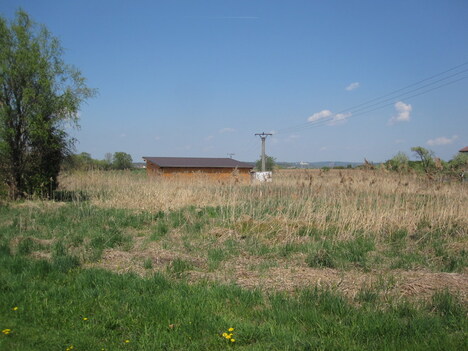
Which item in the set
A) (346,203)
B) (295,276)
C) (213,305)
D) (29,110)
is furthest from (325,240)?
(29,110)

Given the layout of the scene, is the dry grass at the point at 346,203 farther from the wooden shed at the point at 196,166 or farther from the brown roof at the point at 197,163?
the brown roof at the point at 197,163

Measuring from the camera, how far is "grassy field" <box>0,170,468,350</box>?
4445 millimetres

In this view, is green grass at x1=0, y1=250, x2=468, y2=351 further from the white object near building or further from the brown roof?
the brown roof

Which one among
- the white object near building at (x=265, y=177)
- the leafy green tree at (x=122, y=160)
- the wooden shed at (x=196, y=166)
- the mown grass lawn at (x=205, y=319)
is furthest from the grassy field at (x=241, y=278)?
the leafy green tree at (x=122, y=160)

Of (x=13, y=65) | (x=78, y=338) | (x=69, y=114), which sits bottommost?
(x=78, y=338)

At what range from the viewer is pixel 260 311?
5.07 metres

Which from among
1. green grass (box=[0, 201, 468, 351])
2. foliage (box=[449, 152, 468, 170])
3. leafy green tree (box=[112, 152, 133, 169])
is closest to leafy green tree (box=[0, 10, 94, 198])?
green grass (box=[0, 201, 468, 351])

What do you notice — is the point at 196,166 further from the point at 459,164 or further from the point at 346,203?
the point at 346,203

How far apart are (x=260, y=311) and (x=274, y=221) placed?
18.5ft

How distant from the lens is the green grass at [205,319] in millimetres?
4277

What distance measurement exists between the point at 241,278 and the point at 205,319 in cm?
191

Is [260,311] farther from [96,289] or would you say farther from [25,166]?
[25,166]

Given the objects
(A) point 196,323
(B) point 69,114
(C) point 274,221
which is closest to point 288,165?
(B) point 69,114

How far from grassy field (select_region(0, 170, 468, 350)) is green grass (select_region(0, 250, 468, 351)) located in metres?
0.02
